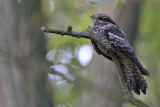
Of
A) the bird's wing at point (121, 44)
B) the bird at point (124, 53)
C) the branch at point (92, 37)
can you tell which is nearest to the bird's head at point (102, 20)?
the bird at point (124, 53)

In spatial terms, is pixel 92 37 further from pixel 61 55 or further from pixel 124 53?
pixel 61 55

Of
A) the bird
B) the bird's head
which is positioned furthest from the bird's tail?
the bird's head

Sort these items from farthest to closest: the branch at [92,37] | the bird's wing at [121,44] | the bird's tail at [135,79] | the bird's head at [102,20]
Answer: the bird's head at [102,20] < the bird's wing at [121,44] < the bird's tail at [135,79] < the branch at [92,37]

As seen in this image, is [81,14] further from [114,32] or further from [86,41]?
[114,32]

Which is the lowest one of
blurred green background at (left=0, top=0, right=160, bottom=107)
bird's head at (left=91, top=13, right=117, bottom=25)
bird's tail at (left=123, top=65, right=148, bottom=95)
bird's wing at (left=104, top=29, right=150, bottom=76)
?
blurred green background at (left=0, top=0, right=160, bottom=107)

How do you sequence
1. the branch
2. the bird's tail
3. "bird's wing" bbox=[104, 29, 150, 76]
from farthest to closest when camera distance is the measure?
"bird's wing" bbox=[104, 29, 150, 76], the bird's tail, the branch

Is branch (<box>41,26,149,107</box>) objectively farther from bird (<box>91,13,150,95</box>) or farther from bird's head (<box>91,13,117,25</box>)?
bird's head (<box>91,13,117,25</box>)

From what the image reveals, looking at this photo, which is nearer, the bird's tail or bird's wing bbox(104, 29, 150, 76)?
the bird's tail

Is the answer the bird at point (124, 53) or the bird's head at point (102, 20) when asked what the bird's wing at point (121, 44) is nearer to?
the bird at point (124, 53)
